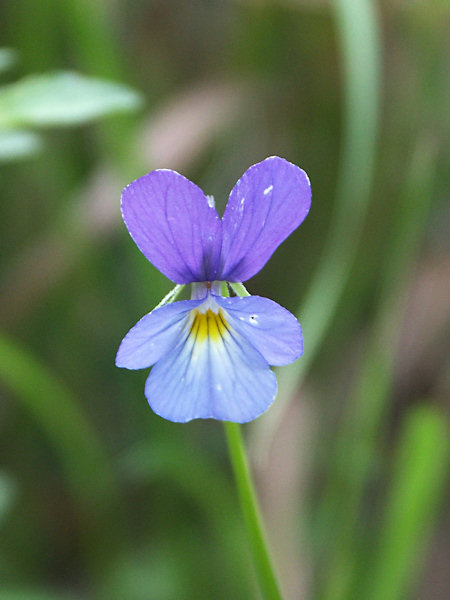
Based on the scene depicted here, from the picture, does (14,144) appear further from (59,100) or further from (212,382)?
(212,382)

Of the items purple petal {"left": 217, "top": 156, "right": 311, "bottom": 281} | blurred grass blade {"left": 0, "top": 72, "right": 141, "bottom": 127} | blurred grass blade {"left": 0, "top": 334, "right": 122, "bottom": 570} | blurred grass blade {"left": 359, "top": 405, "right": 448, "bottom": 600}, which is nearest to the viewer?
purple petal {"left": 217, "top": 156, "right": 311, "bottom": 281}

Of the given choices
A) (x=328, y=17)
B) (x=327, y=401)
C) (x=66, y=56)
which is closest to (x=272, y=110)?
(x=328, y=17)

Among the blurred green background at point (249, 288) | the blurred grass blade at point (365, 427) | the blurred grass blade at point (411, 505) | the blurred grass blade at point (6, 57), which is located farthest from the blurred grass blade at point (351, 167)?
the blurred grass blade at point (6, 57)

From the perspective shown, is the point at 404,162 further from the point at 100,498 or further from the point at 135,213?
the point at 135,213

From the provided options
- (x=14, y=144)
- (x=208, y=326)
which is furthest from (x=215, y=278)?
(x=14, y=144)

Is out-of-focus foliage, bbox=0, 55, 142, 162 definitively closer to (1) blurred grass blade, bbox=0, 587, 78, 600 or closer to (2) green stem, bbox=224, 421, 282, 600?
(2) green stem, bbox=224, 421, 282, 600

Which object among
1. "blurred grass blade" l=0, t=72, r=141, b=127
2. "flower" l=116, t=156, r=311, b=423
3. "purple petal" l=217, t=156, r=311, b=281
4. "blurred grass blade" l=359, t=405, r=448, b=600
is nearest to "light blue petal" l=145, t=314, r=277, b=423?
"flower" l=116, t=156, r=311, b=423

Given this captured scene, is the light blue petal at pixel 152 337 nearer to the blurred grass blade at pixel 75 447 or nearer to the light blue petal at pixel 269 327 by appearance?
the light blue petal at pixel 269 327
